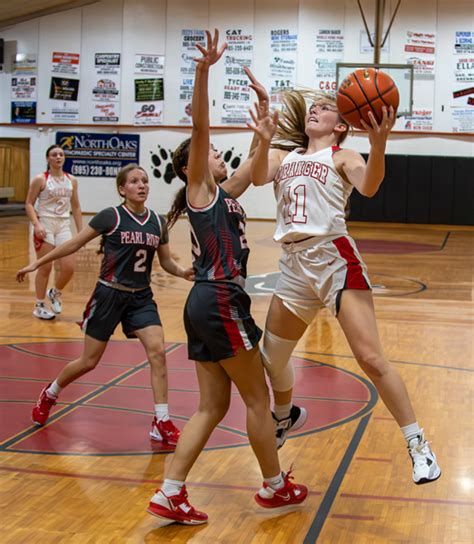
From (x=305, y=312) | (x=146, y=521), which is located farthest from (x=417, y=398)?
(x=146, y=521)

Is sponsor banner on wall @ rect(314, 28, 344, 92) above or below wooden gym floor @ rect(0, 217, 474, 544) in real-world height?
above

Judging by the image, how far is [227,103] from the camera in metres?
21.9

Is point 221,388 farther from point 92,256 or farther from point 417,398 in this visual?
point 92,256

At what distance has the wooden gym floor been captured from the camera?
3.71m

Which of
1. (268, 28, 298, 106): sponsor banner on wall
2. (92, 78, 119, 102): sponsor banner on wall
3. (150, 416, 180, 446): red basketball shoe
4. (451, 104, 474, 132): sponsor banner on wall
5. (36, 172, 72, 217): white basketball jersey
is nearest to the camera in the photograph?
(150, 416, 180, 446): red basketball shoe

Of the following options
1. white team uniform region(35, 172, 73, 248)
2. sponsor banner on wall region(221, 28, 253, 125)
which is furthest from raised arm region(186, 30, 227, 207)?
sponsor banner on wall region(221, 28, 253, 125)

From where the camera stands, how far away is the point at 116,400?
5707 mm

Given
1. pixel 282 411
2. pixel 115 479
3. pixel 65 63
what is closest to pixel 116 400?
pixel 115 479

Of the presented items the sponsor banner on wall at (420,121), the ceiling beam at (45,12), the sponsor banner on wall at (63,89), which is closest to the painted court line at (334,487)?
the sponsor banner on wall at (420,121)

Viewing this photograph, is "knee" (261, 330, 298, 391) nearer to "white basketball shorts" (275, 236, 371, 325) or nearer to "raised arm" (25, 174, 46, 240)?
"white basketball shorts" (275, 236, 371, 325)

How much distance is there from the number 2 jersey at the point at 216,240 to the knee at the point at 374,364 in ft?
2.03

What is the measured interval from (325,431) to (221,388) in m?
1.52

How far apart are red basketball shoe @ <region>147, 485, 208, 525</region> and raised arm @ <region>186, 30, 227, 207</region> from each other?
1.20 meters

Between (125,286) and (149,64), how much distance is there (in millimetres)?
17716
